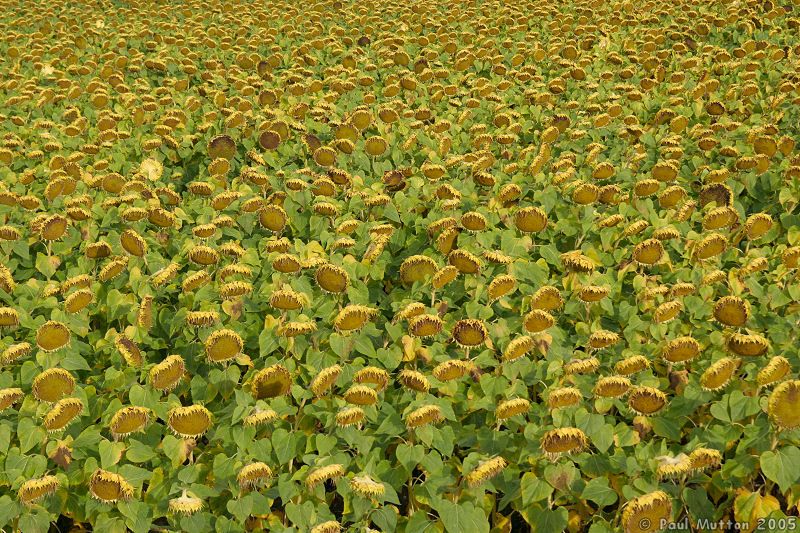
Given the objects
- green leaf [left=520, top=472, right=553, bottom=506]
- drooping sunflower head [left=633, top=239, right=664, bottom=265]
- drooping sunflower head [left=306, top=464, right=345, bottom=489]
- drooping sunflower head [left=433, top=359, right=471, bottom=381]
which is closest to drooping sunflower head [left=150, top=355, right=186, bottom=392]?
drooping sunflower head [left=306, top=464, right=345, bottom=489]

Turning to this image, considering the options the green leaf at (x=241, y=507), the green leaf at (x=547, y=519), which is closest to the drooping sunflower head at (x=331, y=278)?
the green leaf at (x=241, y=507)

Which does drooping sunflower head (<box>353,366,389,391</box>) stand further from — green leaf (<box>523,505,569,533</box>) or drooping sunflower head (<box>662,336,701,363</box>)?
drooping sunflower head (<box>662,336,701,363</box>)

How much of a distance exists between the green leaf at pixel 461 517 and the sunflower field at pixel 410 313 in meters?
0.01

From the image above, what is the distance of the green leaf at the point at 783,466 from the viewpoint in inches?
96.2

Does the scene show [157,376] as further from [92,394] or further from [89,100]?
[89,100]

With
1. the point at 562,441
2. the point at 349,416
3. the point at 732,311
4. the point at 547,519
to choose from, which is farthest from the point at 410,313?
the point at 732,311

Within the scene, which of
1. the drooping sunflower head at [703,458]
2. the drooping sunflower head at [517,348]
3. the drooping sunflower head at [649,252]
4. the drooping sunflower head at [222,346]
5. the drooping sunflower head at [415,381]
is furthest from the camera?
the drooping sunflower head at [649,252]

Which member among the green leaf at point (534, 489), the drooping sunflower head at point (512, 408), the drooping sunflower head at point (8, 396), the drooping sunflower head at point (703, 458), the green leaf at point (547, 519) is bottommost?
the green leaf at point (547, 519)

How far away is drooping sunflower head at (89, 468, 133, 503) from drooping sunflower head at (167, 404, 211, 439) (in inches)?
11.1

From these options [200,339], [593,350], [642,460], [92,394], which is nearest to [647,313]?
[593,350]

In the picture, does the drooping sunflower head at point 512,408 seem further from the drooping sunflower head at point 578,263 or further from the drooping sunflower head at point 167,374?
the drooping sunflower head at point 167,374

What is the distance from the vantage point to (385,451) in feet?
9.78

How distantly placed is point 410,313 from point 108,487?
150 centimetres

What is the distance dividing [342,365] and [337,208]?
4.74 ft
